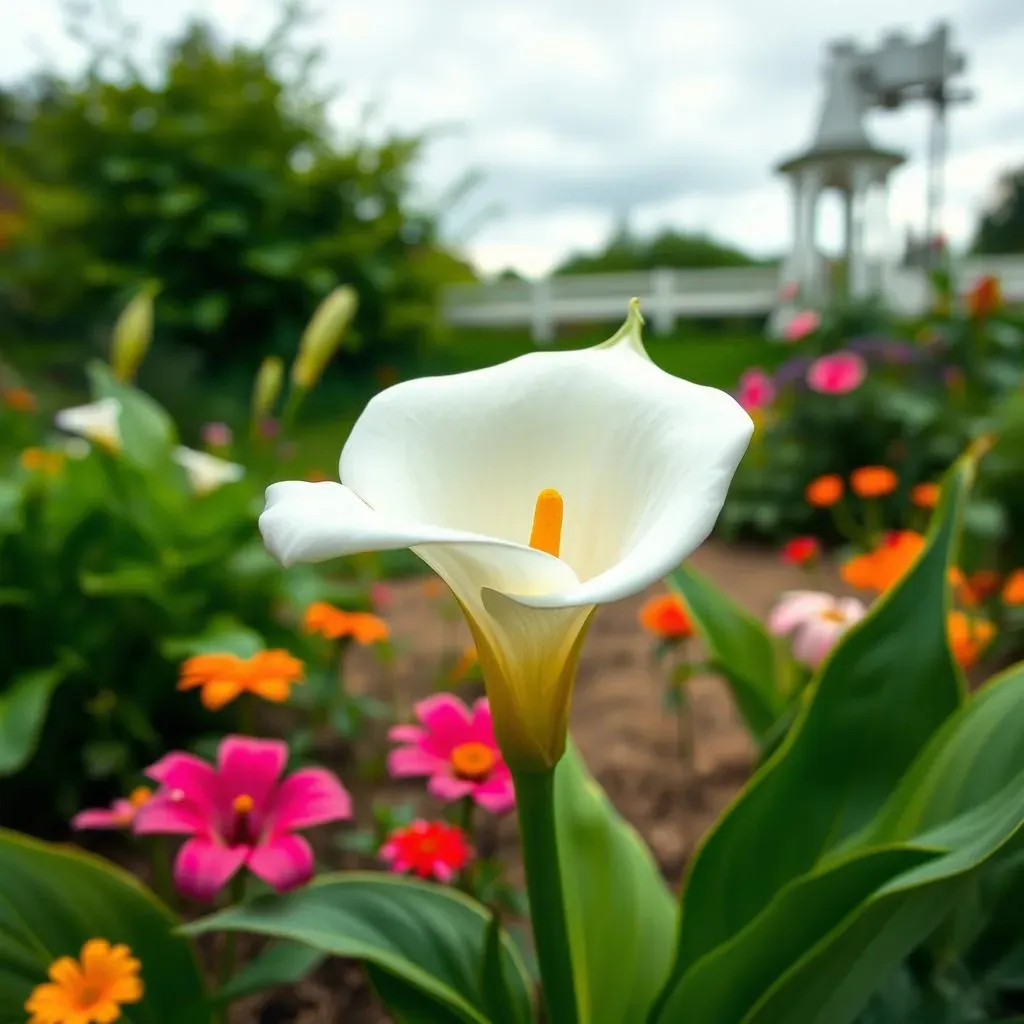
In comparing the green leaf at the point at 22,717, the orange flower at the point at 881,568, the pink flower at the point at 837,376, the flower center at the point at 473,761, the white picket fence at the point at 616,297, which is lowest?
the green leaf at the point at 22,717

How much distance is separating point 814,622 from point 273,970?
696 mm

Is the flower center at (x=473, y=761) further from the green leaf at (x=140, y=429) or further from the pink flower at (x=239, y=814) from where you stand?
the green leaf at (x=140, y=429)

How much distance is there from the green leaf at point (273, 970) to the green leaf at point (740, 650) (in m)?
0.50

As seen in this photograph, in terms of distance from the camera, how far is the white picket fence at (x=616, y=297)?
288 inches

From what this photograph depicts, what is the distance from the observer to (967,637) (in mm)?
1127

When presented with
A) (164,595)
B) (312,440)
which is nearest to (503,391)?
(164,595)

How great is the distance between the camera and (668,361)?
18.0ft

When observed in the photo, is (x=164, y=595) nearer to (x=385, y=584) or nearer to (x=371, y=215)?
(x=385, y=584)

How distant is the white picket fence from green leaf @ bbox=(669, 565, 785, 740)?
6.26 metres

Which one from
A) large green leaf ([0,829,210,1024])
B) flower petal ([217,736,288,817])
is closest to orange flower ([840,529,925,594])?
flower petal ([217,736,288,817])

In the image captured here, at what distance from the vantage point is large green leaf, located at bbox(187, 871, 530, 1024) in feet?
2.01

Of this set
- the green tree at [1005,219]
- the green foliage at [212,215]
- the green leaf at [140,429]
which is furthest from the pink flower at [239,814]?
the green tree at [1005,219]

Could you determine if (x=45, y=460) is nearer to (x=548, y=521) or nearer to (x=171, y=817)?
(x=171, y=817)

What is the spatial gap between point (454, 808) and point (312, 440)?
337cm
